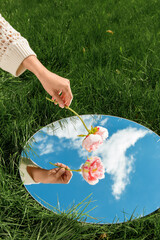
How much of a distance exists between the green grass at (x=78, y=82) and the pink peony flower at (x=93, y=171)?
259 millimetres

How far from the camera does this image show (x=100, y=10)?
11.9ft

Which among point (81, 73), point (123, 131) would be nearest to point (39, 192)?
point (123, 131)

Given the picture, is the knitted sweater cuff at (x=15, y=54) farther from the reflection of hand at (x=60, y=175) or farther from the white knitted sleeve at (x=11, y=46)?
the reflection of hand at (x=60, y=175)

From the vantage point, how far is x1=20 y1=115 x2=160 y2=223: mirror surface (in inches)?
59.5

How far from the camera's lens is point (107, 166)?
5.59 feet

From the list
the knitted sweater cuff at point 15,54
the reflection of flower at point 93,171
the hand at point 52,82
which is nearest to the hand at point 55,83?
the hand at point 52,82

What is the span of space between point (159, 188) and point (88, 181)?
1.32 ft

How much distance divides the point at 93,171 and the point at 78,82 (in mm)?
1022

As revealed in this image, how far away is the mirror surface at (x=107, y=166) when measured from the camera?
1.51 meters

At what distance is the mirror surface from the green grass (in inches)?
2.4

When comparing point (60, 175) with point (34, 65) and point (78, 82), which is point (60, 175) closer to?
point (34, 65)

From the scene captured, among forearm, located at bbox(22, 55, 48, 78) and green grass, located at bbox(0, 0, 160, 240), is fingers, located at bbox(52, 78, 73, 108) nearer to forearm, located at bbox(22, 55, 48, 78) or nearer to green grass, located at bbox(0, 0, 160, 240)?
forearm, located at bbox(22, 55, 48, 78)

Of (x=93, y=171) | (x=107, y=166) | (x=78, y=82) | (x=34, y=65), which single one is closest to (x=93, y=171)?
(x=93, y=171)

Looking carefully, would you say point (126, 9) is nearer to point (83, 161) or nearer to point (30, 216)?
point (83, 161)
